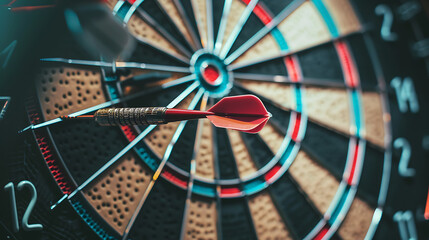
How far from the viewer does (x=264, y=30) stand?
2.91ft

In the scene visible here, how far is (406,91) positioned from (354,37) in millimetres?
306

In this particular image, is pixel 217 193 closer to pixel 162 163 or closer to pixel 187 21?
pixel 162 163

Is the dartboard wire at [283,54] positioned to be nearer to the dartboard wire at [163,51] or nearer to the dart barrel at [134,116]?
the dartboard wire at [163,51]

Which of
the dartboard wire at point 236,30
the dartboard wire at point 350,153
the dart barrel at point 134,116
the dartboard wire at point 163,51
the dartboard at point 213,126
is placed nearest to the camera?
the dart barrel at point 134,116

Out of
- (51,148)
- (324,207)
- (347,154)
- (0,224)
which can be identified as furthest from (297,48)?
(0,224)

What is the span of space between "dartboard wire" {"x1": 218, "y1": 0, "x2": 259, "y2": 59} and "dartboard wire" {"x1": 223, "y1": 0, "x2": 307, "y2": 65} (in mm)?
17

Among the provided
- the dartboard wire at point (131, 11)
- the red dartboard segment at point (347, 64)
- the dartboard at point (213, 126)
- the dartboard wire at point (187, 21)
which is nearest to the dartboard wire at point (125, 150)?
the dartboard at point (213, 126)

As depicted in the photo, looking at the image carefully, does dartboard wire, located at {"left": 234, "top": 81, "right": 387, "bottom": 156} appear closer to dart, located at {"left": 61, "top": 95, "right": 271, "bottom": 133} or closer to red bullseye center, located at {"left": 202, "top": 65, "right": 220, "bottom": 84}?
red bullseye center, located at {"left": 202, "top": 65, "right": 220, "bottom": 84}

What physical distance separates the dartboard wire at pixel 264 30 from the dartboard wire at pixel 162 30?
0.39ft

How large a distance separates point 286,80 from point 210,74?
246 mm

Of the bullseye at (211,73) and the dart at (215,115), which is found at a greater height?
the bullseye at (211,73)

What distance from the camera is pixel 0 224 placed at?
573 millimetres

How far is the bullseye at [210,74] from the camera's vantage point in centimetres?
80

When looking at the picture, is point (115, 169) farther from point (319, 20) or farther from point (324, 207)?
point (319, 20)
